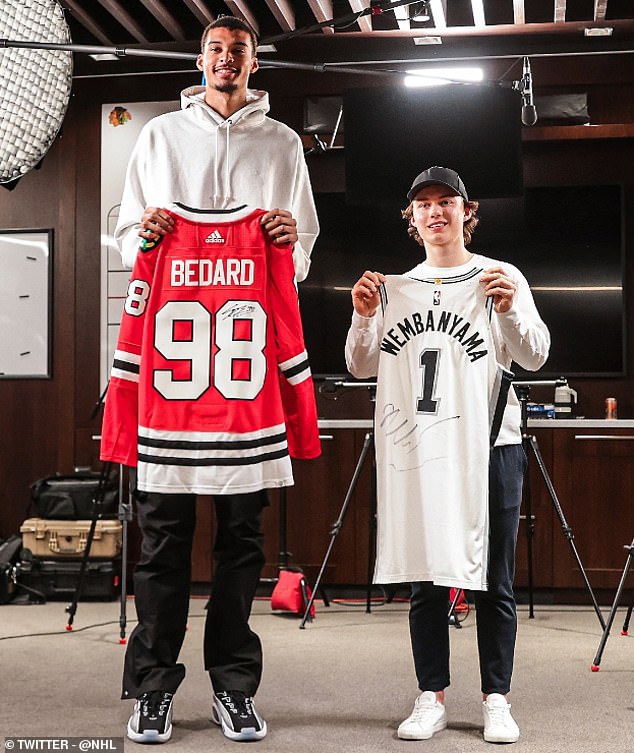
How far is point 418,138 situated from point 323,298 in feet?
3.27

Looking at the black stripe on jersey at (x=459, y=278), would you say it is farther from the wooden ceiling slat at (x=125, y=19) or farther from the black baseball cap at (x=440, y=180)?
the wooden ceiling slat at (x=125, y=19)

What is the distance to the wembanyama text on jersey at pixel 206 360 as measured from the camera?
8.61 ft

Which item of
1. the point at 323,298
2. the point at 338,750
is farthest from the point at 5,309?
the point at 338,750

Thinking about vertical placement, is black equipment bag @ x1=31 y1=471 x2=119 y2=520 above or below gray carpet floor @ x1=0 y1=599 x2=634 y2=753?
above

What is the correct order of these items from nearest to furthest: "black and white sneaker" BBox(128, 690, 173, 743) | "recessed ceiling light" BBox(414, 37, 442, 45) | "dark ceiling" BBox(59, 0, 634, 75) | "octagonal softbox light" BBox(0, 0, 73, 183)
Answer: "octagonal softbox light" BBox(0, 0, 73, 183), "black and white sneaker" BBox(128, 690, 173, 743), "dark ceiling" BBox(59, 0, 634, 75), "recessed ceiling light" BBox(414, 37, 442, 45)

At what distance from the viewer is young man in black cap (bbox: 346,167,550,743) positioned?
265 centimetres

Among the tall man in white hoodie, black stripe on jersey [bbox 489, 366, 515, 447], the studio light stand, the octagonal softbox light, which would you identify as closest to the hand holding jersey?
the tall man in white hoodie

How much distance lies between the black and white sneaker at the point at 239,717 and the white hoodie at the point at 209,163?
1.19 meters

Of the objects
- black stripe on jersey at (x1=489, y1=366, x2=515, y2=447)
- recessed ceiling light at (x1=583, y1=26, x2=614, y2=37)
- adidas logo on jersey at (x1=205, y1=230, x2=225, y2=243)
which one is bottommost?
black stripe on jersey at (x1=489, y1=366, x2=515, y2=447)

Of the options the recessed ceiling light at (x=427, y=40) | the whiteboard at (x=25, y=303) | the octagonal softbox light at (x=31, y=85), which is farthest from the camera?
the whiteboard at (x=25, y=303)

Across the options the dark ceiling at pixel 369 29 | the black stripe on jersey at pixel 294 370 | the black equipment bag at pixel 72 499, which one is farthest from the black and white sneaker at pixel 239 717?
the dark ceiling at pixel 369 29

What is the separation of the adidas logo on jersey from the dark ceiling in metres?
2.69

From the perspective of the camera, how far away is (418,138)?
538 cm

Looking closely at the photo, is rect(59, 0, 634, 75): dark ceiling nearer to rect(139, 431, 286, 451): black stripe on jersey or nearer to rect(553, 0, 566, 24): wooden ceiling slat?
rect(553, 0, 566, 24): wooden ceiling slat
